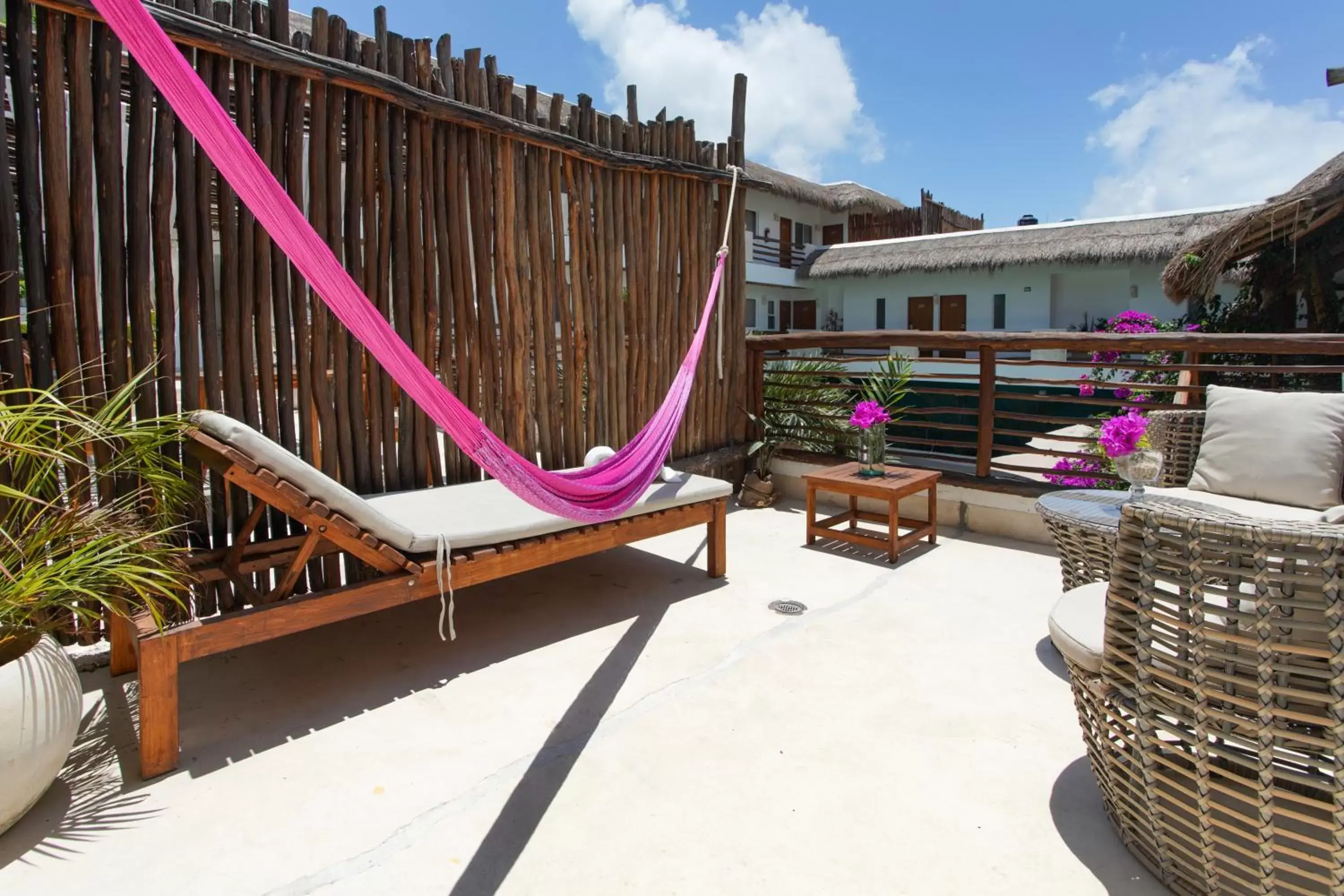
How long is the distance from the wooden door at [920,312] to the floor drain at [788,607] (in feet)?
45.7

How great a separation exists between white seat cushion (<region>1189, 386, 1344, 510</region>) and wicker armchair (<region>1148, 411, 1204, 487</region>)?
194 millimetres

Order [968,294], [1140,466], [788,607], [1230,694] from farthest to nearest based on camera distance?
[968,294], [788,607], [1140,466], [1230,694]

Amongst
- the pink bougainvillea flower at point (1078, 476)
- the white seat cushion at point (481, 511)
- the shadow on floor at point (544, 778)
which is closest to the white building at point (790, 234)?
the pink bougainvillea flower at point (1078, 476)

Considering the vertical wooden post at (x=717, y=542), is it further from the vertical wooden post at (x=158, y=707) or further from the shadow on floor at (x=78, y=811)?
the shadow on floor at (x=78, y=811)

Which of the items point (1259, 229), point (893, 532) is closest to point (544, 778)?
point (893, 532)

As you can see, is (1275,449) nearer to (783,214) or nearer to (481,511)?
(481,511)

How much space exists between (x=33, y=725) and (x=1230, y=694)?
2453 millimetres

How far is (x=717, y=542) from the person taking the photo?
354cm

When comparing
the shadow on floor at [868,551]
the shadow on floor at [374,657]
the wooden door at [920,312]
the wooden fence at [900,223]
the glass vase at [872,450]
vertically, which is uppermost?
the wooden fence at [900,223]

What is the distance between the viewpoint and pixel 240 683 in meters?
2.48

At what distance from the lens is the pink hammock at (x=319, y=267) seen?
185cm

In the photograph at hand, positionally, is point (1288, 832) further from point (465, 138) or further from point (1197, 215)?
point (1197, 215)

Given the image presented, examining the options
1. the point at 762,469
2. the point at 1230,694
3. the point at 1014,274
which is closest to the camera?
the point at 1230,694

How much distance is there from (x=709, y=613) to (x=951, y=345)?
2.48 meters
